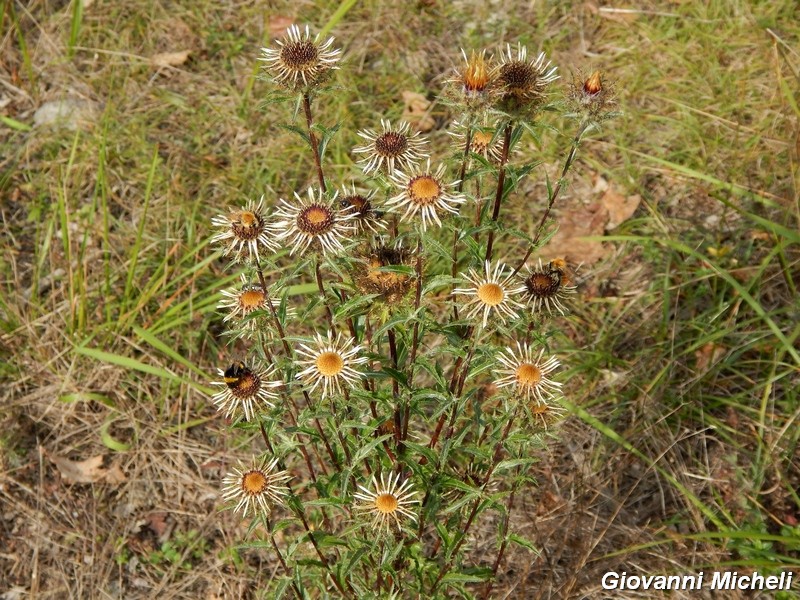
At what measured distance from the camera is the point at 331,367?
150 centimetres

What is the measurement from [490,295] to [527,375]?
0.19 meters

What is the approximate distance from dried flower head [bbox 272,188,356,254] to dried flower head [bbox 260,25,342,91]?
0.25 meters

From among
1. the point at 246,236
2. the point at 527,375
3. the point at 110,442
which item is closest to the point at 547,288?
the point at 527,375

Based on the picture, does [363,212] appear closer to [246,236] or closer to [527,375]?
[246,236]

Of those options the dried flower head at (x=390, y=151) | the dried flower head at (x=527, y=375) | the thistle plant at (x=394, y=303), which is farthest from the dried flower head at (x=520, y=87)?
the dried flower head at (x=527, y=375)

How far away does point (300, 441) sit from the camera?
1812mm

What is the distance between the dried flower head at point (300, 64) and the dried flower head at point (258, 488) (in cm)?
83

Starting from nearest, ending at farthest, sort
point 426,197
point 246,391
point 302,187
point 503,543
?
point 426,197, point 246,391, point 503,543, point 302,187

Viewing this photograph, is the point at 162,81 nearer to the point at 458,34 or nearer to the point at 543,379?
the point at 458,34

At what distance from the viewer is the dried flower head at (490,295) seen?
1.45 meters

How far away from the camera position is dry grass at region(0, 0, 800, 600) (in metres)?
2.42

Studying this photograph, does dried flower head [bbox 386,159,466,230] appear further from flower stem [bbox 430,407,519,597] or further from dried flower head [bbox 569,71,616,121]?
flower stem [bbox 430,407,519,597]

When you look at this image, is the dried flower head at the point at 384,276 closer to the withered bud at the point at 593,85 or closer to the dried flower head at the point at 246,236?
the dried flower head at the point at 246,236

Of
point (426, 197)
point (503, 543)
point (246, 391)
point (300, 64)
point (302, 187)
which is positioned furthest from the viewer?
point (302, 187)
